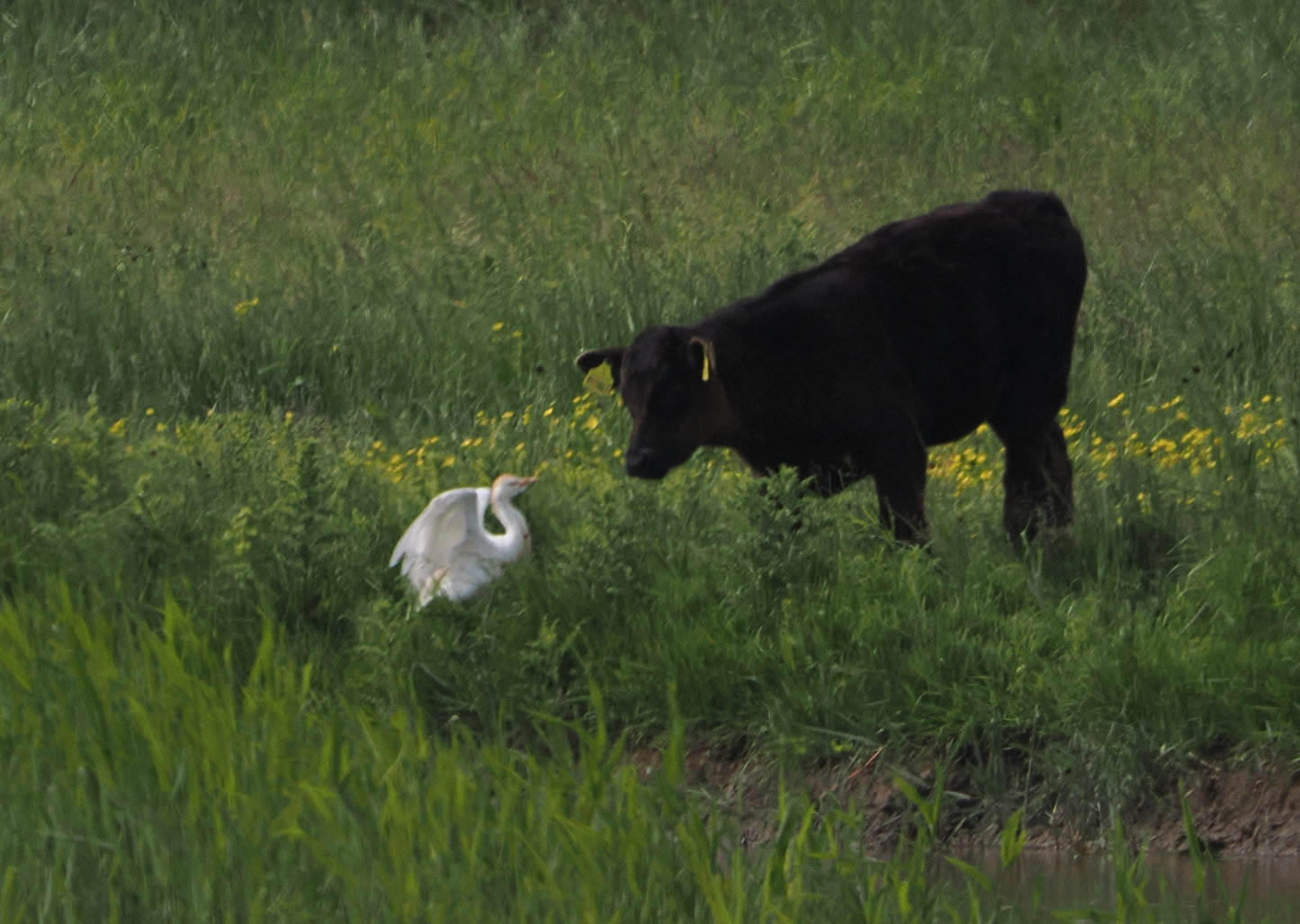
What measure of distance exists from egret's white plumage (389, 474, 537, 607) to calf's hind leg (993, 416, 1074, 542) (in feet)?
5.14

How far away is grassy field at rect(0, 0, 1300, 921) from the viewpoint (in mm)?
3740

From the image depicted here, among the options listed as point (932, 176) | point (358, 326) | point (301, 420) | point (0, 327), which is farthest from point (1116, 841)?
point (932, 176)

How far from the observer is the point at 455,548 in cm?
596

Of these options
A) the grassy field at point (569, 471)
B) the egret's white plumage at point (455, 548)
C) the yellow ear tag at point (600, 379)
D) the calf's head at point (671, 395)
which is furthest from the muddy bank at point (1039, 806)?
the yellow ear tag at point (600, 379)

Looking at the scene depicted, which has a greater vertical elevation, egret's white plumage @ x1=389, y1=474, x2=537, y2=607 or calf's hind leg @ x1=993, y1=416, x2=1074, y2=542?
egret's white plumage @ x1=389, y1=474, x2=537, y2=607

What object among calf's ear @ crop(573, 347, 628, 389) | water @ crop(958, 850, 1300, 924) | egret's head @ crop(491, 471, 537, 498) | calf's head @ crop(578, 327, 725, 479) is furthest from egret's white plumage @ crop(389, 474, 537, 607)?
water @ crop(958, 850, 1300, 924)

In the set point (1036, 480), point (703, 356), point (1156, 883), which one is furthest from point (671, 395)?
point (1156, 883)

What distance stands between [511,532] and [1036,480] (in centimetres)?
174

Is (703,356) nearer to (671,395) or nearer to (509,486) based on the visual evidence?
(671,395)

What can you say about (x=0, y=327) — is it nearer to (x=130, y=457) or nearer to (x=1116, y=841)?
(x=130, y=457)

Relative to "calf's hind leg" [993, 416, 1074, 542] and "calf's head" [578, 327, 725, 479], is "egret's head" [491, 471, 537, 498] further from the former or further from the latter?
"calf's hind leg" [993, 416, 1074, 542]

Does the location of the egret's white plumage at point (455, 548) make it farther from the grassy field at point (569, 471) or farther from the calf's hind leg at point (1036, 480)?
the calf's hind leg at point (1036, 480)

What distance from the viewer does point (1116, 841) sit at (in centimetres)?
354

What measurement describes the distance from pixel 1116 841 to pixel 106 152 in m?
11.3
